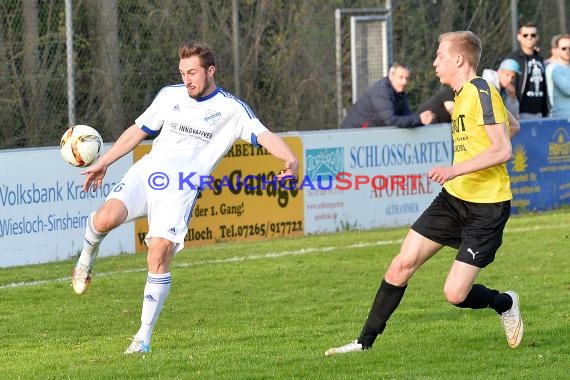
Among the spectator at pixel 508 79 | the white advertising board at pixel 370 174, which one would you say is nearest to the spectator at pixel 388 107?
the white advertising board at pixel 370 174

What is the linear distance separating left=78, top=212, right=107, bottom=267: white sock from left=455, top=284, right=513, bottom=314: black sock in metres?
2.42

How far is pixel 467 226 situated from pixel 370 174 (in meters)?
8.36

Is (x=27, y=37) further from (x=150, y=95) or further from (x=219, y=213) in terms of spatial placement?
(x=219, y=213)

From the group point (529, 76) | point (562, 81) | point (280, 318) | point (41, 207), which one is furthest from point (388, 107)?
point (280, 318)

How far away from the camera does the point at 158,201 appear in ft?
28.7

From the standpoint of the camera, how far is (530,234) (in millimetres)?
15500

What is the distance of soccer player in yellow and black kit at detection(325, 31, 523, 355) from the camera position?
7.95 m

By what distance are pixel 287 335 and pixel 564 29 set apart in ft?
48.4

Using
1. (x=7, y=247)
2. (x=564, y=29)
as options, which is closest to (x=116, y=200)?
(x=7, y=247)

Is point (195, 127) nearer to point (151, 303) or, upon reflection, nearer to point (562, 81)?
point (151, 303)

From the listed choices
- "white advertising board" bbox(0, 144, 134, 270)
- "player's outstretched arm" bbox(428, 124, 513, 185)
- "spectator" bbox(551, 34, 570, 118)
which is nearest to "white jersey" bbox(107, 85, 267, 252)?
"player's outstretched arm" bbox(428, 124, 513, 185)

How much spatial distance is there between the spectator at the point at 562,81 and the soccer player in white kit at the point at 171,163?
1084 centimetres

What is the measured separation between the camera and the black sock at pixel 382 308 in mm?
8250

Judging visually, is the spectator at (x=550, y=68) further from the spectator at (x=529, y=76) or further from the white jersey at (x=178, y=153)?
the white jersey at (x=178, y=153)
